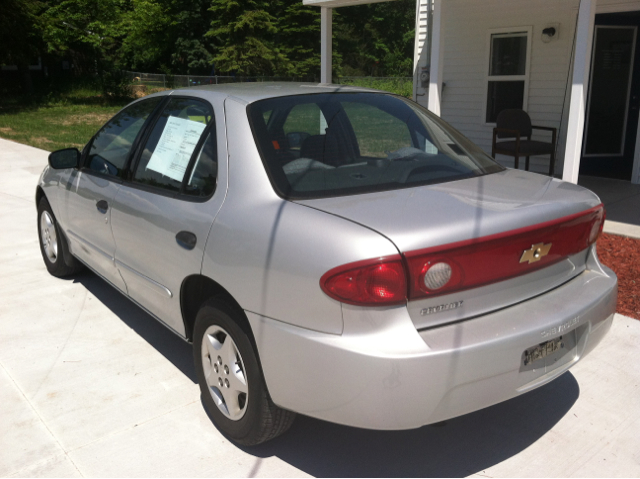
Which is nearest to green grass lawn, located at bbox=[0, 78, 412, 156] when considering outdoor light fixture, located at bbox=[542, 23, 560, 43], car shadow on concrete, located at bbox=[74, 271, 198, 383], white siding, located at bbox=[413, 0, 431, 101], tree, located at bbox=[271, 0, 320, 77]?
tree, located at bbox=[271, 0, 320, 77]

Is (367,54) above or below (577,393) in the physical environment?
above

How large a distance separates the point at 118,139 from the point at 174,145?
0.95 m

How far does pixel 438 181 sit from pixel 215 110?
121cm

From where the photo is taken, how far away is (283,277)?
7.94ft

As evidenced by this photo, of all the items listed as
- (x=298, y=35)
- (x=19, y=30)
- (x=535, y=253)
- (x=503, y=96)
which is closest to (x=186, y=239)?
(x=535, y=253)

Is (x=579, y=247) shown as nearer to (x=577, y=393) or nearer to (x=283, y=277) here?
(x=577, y=393)

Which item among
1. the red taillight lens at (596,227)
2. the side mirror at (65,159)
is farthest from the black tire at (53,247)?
the red taillight lens at (596,227)

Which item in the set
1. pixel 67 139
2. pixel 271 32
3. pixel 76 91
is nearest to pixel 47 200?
pixel 67 139

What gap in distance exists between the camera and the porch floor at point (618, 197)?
23.2ft


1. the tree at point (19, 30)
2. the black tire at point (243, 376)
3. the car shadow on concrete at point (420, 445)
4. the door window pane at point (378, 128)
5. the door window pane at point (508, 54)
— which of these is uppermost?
the tree at point (19, 30)

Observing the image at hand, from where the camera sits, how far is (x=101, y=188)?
13.0ft

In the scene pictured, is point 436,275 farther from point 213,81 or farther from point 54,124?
point 213,81

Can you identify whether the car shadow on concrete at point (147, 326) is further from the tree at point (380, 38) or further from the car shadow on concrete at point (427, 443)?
the tree at point (380, 38)

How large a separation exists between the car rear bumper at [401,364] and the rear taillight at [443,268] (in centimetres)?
8
